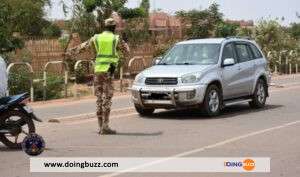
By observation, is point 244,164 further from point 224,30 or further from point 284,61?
point 284,61

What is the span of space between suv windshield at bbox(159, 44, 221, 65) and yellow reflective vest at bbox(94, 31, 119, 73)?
3.36 meters

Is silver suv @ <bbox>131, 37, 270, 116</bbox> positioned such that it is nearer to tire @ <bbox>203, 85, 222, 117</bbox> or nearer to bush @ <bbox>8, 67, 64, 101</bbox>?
tire @ <bbox>203, 85, 222, 117</bbox>

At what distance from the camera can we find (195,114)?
15961 mm

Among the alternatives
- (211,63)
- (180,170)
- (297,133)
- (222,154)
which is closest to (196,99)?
(211,63)

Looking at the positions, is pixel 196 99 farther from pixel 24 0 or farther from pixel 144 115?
pixel 24 0

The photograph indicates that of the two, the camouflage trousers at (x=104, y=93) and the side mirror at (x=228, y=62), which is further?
the side mirror at (x=228, y=62)

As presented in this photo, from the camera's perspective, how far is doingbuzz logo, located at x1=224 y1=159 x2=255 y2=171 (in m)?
9.41

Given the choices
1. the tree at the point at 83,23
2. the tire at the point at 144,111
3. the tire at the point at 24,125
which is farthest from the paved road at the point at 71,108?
the tree at the point at 83,23

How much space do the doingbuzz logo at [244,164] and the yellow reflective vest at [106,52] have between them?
3.69 metres

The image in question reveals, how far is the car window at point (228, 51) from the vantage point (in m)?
16.2

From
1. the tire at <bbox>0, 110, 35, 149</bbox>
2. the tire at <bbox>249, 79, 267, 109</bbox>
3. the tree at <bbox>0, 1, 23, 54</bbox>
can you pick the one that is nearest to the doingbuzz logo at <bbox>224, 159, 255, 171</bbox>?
the tire at <bbox>0, 110, 35, 149</bbox>

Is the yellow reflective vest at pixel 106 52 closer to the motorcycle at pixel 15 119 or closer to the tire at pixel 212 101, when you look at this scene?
the motorcycle at pixel 15 119

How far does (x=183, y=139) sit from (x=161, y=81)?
3.08 meters

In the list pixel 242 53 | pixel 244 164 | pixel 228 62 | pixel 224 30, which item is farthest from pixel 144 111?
pixel 224 30
